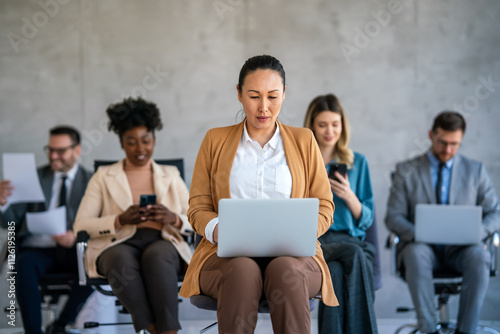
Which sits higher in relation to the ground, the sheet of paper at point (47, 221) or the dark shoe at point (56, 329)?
the sheet of paper at point (47, 221)

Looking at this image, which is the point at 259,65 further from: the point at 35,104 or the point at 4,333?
the point at 4,333

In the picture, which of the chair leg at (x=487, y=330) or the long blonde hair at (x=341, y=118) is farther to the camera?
the chair leg at (x=487, y=330)

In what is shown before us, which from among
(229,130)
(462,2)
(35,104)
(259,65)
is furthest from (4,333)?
(462,2)

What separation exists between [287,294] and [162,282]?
1.12 m

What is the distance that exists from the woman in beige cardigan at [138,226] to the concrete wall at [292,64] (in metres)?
0.92

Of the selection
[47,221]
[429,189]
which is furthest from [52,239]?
[429,189]

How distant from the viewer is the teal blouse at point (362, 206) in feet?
9.73

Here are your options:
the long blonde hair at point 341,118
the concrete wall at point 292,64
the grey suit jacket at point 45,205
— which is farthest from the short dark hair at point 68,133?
the long blonde hair at point 341,118

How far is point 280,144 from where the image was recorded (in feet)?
7.35

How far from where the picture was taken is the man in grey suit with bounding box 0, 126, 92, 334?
3.37 meters

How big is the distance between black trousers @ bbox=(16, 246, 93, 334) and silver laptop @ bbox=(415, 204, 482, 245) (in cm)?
213

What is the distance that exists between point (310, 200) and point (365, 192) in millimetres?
1293

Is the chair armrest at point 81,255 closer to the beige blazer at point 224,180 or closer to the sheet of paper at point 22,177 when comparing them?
the sheet of paper at point 22,177

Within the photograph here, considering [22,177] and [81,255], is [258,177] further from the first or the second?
[22,177]
